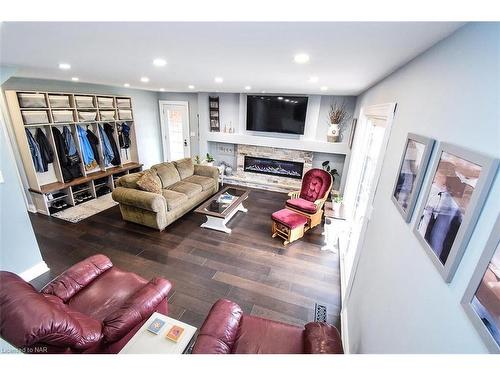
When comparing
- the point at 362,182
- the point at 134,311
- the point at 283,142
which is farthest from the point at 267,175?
the point at 134,311

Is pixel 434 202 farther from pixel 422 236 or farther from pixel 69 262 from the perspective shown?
pixel 69 262

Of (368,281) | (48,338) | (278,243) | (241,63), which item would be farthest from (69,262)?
(368,281)

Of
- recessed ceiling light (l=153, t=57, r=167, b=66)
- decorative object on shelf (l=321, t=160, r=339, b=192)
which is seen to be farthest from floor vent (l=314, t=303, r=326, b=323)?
decorative object on shelf (l=321, t=160, r=339, b=192)

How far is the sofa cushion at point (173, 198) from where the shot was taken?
11.3 feet

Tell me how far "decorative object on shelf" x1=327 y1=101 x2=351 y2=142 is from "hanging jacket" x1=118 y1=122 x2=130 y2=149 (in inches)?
181

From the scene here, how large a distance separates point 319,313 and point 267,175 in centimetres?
375

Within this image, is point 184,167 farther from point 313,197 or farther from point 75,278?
point 75,278

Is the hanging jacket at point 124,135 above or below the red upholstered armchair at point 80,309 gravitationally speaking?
above

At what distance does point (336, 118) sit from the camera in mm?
4441

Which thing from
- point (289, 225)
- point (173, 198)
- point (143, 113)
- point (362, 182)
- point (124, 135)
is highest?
point (143, 113)

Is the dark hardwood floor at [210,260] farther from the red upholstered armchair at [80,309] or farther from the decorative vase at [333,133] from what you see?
the decorative vase at [333,133]

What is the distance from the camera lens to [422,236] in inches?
34.6

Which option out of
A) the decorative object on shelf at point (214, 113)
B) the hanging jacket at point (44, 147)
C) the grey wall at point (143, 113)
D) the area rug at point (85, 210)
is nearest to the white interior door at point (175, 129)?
the grey wall at point (143, 113)

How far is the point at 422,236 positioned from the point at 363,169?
7.64ft
